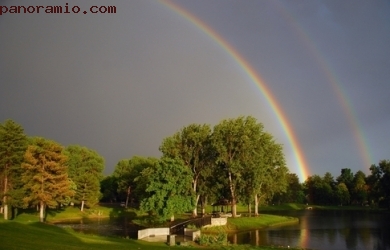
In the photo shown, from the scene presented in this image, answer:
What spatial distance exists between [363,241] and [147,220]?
36.1 metres

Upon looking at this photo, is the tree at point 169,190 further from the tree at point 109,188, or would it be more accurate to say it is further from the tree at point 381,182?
the tree at point 381,182

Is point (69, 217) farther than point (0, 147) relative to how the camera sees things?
Yes

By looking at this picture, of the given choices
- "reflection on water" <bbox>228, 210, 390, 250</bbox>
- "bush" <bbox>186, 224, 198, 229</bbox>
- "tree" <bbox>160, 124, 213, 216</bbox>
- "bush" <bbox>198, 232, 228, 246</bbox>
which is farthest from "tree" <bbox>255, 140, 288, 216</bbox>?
"bush" <bbox>198, 232, 228, 246</bbox>

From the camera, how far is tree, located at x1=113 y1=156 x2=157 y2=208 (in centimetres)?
9975

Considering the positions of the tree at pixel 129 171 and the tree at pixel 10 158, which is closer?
the tree at pixel 10 158

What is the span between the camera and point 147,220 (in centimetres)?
6975

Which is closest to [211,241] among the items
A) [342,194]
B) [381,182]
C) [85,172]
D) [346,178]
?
[85,172]

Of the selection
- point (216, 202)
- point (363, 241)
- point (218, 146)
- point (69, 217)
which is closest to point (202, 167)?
point (218, 146)

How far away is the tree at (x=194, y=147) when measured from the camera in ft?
249

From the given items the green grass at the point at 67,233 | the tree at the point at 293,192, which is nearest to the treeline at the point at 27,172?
the green grass at the point at 67,233

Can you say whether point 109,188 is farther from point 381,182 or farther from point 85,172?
point 381,182

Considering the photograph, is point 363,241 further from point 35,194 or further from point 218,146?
point 35,194

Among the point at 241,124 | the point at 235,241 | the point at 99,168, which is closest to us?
the point at 235,241

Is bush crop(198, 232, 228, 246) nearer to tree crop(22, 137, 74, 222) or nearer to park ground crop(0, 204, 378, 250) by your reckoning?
park ground crop(0, 204, 378, 250)
